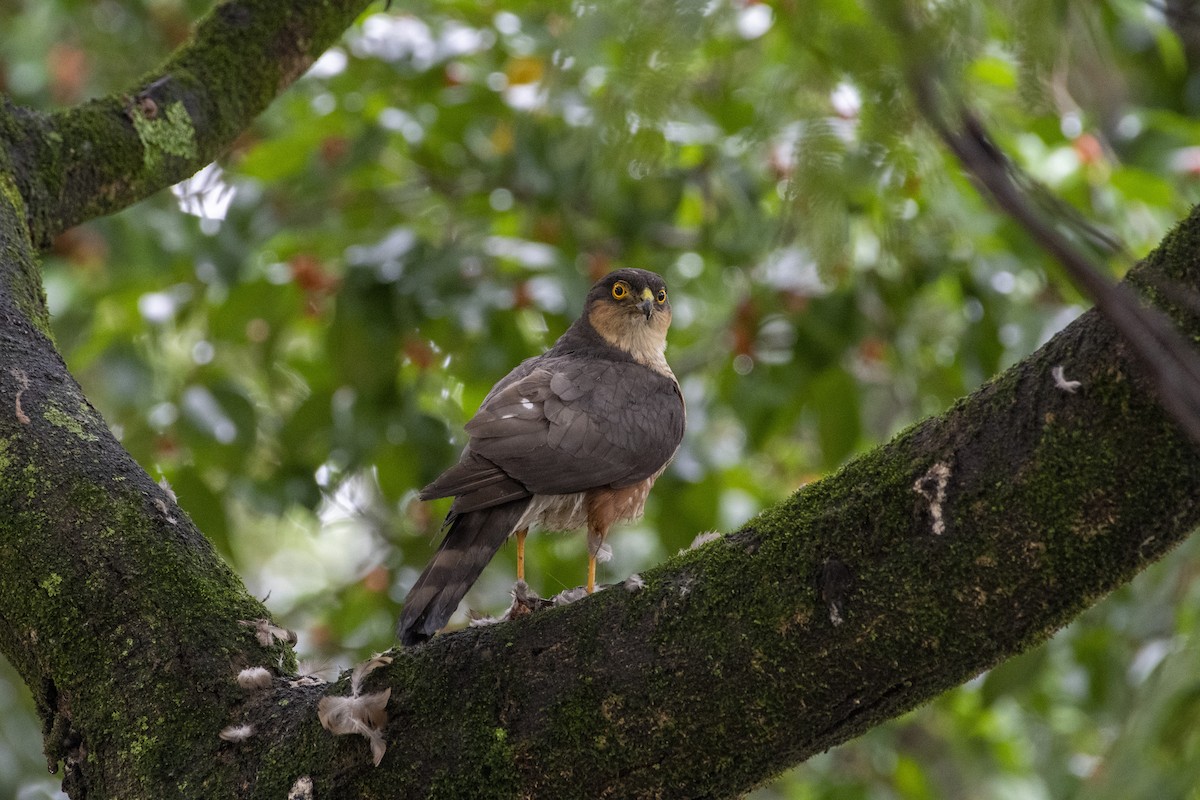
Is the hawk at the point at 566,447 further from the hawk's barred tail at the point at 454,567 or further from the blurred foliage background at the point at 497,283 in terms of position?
the blurred foliage background at the point at 497,283

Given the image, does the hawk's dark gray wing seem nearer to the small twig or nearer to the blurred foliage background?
the blurred foliage background

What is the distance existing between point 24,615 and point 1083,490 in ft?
7.44

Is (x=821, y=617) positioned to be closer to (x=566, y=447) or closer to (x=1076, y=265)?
(x=1076, y=265)

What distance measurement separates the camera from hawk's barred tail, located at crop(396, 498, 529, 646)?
3115 mm

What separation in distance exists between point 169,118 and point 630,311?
2147 mm

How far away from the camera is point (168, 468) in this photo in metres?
5.55

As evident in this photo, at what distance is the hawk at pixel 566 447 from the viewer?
3387mm

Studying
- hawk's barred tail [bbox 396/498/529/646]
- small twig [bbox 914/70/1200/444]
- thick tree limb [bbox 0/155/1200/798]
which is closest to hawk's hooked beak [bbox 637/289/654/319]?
hawk's barred tail [bbox 396/498/529/646]

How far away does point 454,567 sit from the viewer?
10.8 feet

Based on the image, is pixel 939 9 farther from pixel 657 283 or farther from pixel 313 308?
pixel 313 308

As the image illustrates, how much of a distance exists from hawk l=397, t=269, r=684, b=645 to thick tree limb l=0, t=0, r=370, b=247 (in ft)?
4.36

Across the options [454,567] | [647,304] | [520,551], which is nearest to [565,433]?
[520,551]

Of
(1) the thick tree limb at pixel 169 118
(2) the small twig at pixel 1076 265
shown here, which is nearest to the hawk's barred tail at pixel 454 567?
(1) the thick tree limb at pixel 169 118

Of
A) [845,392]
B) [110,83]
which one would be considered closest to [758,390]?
[845,392]
